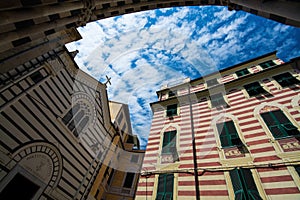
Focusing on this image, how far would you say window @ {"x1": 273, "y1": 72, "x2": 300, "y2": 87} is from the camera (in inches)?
395

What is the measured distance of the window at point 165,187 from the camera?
7.84 m

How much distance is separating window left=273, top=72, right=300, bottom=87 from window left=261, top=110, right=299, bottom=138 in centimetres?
292

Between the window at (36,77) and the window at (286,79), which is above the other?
the window at (286,79)

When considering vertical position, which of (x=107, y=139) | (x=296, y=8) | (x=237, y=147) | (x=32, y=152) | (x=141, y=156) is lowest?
(x=32, y=152)

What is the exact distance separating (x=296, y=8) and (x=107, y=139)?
15.5m

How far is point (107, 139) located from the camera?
15.1 metres

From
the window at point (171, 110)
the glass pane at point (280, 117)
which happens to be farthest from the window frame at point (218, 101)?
the window at point (171, 110)

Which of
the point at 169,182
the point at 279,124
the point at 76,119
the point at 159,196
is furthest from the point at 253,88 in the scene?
the point at 76,119

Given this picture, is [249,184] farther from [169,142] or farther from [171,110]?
[171,110]

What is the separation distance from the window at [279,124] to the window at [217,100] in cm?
308

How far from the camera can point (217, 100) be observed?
12.3 metres

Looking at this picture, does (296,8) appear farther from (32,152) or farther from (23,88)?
(32,152)

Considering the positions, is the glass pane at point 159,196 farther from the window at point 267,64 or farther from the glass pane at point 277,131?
the window at point 267,64

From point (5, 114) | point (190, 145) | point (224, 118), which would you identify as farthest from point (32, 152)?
point (224, 118)
